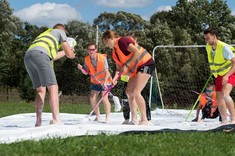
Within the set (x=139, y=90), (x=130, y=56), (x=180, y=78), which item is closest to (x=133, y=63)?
(x=130, y=56)

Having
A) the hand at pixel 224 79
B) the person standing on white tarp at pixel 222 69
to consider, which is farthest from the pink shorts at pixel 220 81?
the hand at pixel 224 79

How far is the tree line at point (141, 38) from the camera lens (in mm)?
24656

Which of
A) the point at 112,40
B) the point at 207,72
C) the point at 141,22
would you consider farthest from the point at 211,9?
the point at 112,40

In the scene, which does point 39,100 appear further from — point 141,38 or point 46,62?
point 141,38

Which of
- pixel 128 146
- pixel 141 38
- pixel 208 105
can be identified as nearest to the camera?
pixel 128 146

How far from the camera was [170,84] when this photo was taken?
19750 millimetres

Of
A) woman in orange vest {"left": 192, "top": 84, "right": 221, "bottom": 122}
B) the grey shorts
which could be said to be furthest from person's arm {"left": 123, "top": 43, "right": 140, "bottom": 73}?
woman in orange vest {"left": 192, "top": 84, "right": 221, "bottom": 122}

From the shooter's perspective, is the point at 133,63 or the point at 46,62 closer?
the point at 46,62

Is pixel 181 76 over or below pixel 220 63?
below

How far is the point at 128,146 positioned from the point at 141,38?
26044mm

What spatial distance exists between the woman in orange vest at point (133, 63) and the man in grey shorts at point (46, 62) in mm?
697

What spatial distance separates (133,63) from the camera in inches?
271

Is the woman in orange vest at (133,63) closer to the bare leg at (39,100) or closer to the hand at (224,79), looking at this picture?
the hand at (224,79)

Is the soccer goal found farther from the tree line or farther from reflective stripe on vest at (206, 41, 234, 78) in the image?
reflective stripe on vest at (206, 41, 234, 78)
